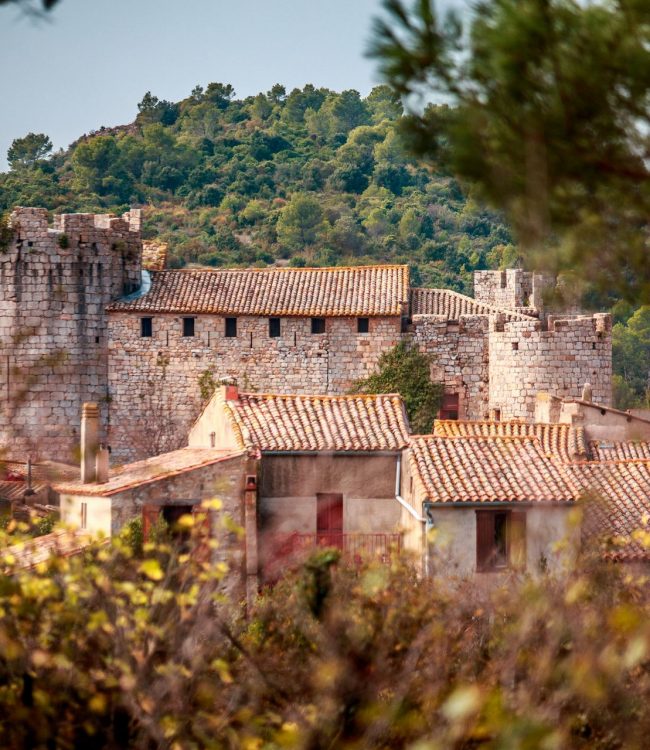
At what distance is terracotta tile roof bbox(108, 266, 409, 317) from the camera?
4056 centimetres

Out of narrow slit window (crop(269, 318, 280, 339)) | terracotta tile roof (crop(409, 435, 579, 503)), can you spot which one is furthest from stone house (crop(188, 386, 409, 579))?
narrow slit window (crop(269, 318, 280, 339))

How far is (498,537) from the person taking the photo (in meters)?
25.2

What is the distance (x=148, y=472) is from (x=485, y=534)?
5.52 m

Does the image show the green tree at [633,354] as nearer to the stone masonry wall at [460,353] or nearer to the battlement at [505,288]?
the battlement at [505,288]

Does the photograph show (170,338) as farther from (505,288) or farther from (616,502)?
(616,502)

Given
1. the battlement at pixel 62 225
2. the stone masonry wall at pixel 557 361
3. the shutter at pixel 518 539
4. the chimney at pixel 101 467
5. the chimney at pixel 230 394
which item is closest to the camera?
the shutter at pixel 518 539

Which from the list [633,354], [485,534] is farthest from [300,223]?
[485,534]

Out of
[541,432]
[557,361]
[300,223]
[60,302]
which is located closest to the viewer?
[541,432]

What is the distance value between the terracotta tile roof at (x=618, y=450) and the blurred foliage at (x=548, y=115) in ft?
67.5

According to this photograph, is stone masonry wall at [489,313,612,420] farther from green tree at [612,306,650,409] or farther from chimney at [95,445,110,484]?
green tree at [612,306,650,409]

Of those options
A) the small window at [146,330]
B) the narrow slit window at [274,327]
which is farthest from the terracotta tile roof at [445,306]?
the small window at [146,330]

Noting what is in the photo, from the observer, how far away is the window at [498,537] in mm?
24688

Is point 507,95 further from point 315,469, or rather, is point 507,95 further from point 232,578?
point 315,469

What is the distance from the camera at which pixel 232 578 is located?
24219 millimetres
